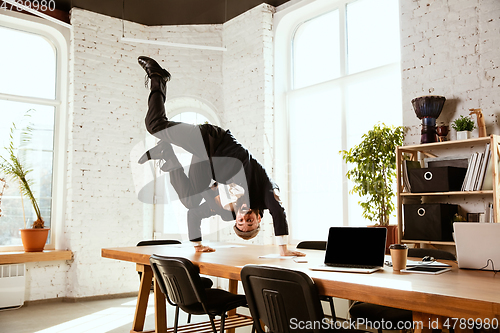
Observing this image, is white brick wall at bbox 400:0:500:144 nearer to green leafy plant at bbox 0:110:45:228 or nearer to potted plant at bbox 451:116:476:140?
potted plant at bbox 451:116:476:140

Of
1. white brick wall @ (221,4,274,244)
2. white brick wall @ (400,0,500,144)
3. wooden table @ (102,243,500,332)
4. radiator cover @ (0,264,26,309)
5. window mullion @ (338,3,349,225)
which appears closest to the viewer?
wooden table @ (102,243,500,332)

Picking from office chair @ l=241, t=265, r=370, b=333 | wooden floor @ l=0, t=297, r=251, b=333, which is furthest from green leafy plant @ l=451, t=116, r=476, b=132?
wooden floor @ l=0, t=297, r=251, b=333

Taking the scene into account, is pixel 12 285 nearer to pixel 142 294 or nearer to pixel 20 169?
pixel 20 169

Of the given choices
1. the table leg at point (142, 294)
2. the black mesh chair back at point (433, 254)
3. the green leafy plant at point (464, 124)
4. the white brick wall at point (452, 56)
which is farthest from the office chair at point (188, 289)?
the white brick wall at point (452, 56)

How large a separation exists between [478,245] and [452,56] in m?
2.52

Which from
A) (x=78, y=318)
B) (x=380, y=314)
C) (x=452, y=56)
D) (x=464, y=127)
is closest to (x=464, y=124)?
(x=464, y=127)

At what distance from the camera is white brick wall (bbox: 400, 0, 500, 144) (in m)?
3.88

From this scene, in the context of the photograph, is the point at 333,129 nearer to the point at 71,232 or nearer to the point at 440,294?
the point at 71,232

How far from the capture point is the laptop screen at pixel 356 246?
231 centimetres

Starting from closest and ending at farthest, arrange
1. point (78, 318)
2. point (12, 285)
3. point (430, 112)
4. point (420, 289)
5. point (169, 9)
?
point (420, 289) < point (430, 112) < point (78, 318) < point (12, 285) < point (169, 9)

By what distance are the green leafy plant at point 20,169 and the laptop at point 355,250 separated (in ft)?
14.0

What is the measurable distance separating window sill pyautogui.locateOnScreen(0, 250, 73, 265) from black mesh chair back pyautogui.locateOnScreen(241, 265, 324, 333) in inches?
158

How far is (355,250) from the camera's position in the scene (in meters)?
2.37

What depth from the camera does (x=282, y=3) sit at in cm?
593
